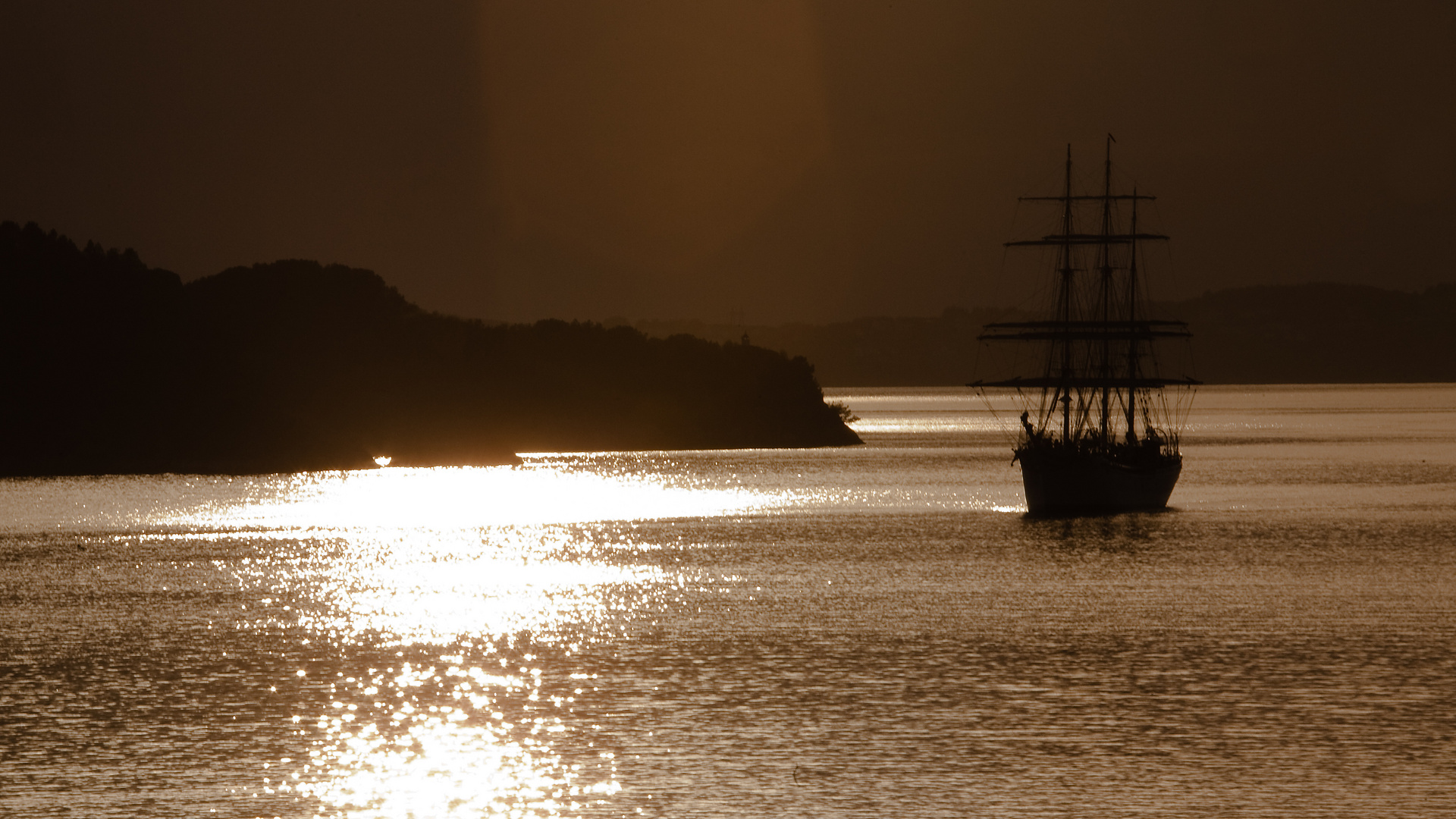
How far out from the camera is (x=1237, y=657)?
38.2 m

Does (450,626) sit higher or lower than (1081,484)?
lower

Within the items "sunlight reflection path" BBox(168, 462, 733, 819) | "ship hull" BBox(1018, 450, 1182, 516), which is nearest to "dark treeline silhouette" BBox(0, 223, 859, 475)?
"sunlight reflection path" BBox(168, 462, 733, 819)

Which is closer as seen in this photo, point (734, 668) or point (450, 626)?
point (734, 668)

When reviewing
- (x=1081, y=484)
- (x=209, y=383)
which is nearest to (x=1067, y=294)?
(x=1081, y=484)

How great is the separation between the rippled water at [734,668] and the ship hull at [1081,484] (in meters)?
0.95

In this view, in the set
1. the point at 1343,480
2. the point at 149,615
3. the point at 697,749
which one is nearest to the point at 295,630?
the point at 149,615

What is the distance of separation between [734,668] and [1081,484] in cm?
4777

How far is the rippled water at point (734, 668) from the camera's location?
25016 millimetres

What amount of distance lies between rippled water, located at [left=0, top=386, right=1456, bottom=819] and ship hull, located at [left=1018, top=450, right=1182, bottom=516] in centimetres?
95

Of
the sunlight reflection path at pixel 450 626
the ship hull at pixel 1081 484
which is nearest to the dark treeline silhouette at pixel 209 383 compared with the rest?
Answer: the sunlight reflection path at pixel 450 626

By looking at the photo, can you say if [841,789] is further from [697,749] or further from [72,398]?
[72,398]

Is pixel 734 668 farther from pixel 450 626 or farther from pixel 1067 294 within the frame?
pixel 1067 294

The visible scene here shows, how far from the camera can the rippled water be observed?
2502cm

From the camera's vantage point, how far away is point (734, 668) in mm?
36750
